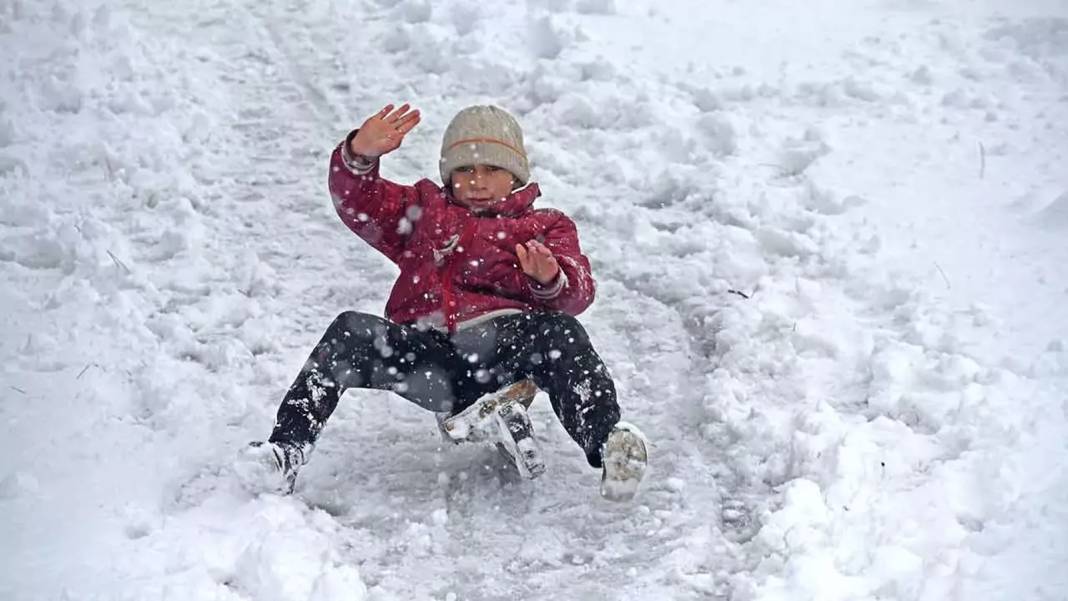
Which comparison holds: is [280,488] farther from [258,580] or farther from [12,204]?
[12,204]

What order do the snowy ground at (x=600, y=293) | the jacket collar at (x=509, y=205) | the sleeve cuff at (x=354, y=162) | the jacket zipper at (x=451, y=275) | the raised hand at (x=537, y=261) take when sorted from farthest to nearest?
the jacket collar at (x=509, y=205) → the sleeve cuff at (x=354, y=162) → the jacket zipper at (x=451, y=275) → the raised hand at (x=537, y=261) → the snowy ground at (x=600, y=293)

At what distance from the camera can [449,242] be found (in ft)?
15.4

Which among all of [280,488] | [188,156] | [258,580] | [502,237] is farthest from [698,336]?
[188,156]

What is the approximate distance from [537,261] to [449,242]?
0.57 meters

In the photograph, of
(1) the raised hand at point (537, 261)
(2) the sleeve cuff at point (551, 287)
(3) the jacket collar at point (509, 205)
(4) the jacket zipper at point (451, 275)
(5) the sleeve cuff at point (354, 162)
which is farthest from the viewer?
(3) the jacket collar at point (509, 205)

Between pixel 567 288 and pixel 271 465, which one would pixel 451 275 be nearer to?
pixel 567 288

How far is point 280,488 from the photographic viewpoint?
4.14 metres

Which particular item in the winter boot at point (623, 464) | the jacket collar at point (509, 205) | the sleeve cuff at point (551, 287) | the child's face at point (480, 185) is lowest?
the winter boot at point (623, 464)

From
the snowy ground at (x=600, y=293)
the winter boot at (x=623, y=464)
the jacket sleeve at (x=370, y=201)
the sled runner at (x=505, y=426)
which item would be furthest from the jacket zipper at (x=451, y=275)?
the winter boot at (x=623, y=464)

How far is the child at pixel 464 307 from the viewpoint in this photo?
13.7 ft

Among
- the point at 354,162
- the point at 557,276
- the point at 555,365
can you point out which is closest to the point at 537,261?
the point at 557,276

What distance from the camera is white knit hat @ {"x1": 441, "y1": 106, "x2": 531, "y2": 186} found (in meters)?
4.77

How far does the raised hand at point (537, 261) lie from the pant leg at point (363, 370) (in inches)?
18.5

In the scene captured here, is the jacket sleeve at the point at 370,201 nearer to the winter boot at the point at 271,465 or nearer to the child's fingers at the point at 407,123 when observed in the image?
the child's fingers at the point at 407,123
